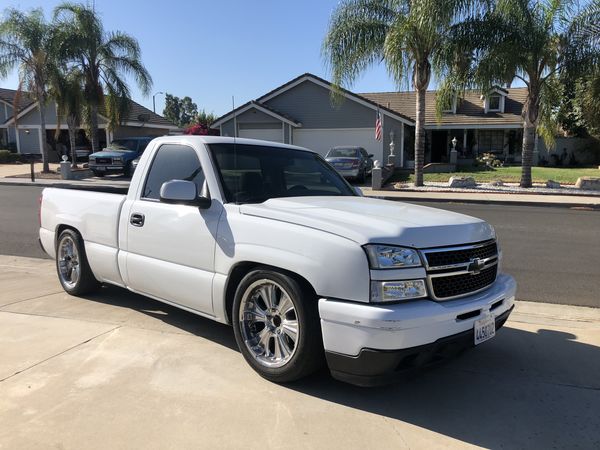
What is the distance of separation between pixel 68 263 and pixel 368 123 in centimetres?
2498

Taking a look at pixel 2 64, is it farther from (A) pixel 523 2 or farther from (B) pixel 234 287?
(B) pixel 234 287

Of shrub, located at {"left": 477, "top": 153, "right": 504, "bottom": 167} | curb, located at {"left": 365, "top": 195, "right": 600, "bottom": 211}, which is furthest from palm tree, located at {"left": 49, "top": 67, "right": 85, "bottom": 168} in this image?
shrub, located at {"left": 477, "top": 153, "right": 504, "bottom": 167}

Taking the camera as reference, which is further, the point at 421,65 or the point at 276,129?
the point at 276,129

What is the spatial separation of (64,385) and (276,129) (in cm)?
2729

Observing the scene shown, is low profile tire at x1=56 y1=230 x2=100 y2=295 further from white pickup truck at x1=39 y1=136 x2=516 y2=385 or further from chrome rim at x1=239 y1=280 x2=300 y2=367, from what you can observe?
chrome rim at x1=239 y1=280 x2=300 y2=367

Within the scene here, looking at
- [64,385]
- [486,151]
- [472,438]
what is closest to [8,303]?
[64,385]

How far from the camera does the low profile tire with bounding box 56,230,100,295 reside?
5.41m

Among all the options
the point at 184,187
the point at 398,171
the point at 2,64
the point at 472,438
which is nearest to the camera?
the point at 472,438

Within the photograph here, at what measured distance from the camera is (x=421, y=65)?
745 inches

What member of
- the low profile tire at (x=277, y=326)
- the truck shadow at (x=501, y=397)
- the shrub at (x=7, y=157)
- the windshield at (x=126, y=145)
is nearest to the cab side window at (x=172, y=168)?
the low profile tire at (x=277, y=326)

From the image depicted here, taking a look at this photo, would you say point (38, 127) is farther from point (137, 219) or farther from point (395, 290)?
point (395, 290)

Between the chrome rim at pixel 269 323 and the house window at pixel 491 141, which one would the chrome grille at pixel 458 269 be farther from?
the house window at pixel 491 141

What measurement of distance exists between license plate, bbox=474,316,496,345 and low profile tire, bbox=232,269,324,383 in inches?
40.0

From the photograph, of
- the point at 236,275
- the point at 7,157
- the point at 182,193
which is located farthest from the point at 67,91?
the point at 236,275
